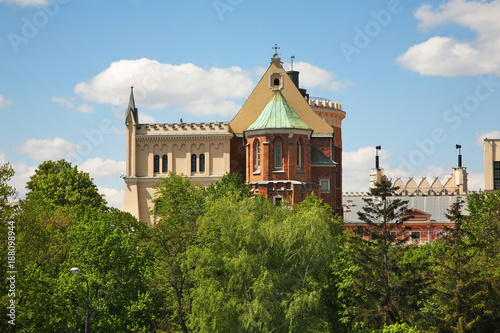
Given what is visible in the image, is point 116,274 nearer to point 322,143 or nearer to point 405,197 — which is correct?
point 322,143

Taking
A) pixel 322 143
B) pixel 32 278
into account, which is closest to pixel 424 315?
pixel 32 278

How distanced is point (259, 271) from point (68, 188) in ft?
117

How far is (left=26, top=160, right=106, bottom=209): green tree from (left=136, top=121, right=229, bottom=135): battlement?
9841 mm

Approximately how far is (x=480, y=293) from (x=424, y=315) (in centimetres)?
430

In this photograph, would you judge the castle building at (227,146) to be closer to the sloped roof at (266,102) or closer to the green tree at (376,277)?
the sloped roof at (266,102)

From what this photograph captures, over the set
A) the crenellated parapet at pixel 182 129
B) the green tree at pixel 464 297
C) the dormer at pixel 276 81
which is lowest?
the green tree at pixel 464 297

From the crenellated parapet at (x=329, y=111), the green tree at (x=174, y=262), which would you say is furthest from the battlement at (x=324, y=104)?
the green tree at (x=174, y=262)

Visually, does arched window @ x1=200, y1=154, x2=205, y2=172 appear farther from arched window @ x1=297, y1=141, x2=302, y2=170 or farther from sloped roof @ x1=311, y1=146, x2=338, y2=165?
arched window @ x1=297, y1=141, x2=302, y2=170

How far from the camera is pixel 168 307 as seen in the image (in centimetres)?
5678

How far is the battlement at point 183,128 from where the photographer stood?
91938 millimetres

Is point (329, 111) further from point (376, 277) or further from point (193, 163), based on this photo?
point (376, 277)

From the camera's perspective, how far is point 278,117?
85.9 metres

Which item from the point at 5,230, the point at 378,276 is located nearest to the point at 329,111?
the point at 378,276

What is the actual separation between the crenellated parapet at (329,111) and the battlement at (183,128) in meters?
21.0
